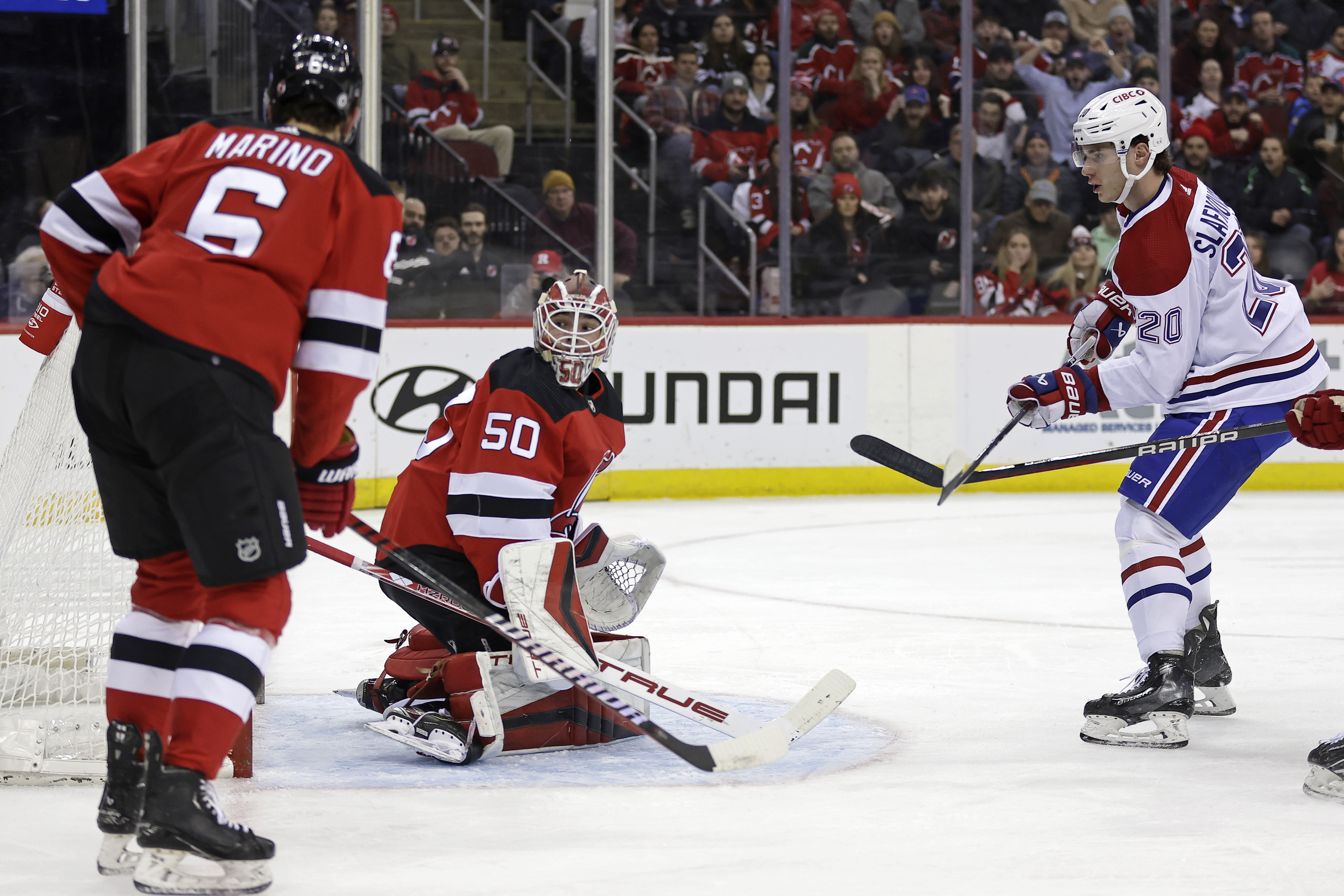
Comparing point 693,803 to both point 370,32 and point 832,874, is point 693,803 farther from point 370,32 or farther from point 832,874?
point 370,32

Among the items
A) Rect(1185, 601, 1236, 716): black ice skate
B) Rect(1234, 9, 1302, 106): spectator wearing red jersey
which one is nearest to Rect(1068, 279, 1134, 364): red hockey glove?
Rect(1185, 601, 1236, 716): black ice skate

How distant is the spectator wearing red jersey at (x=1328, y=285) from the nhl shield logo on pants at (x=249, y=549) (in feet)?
22.2

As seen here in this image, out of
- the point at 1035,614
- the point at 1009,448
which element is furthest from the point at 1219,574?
the point at 1009,448

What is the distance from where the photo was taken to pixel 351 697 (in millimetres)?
3193

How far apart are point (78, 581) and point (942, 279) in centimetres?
544

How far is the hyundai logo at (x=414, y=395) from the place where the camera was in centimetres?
668

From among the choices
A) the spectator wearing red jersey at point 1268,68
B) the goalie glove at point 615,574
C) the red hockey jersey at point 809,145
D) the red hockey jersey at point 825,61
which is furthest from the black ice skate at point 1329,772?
the spectator wearing red jersey at point 1268,68

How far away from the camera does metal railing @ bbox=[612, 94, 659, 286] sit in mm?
7223

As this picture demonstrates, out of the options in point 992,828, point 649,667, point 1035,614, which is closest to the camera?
point 992,828

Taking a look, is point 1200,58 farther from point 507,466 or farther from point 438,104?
point 507,466

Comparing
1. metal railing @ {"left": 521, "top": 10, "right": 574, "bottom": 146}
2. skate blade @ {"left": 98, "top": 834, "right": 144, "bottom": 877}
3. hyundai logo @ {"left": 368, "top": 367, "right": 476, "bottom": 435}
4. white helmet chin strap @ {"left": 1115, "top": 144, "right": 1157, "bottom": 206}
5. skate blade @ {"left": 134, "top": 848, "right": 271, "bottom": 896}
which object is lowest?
hyundai logo @ {"left": 368, "top": 367, "right": 476, "bottom": 435}

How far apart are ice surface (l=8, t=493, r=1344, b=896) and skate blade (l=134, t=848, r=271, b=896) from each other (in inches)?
2.2

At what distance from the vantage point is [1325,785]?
97.5 inches

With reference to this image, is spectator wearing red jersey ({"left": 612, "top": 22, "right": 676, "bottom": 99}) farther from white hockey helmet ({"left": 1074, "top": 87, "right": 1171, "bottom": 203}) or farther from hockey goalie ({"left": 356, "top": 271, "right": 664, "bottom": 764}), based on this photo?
hockey goalie ({"left": 356, "top": 271, "right": 664, "bottom": 764})
